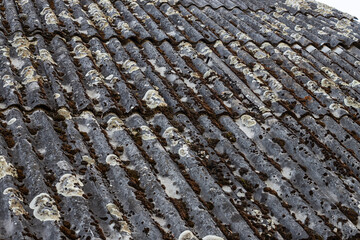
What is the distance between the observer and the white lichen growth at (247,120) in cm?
295

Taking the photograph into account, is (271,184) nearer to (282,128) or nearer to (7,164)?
(282,128)

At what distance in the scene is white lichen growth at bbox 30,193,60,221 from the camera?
1.89 m

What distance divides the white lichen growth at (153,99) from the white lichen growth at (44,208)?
1136 mm

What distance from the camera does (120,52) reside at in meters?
3.48

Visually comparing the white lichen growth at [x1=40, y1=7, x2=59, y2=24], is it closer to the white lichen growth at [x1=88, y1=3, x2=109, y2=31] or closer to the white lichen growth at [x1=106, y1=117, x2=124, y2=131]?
the white lichen growth at [x1=88, y1=3, x2=109, y2=31]

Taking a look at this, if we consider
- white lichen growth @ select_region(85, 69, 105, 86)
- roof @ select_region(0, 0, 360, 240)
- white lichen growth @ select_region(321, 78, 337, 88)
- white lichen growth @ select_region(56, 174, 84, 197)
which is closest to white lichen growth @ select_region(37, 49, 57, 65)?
roof @ select_region(0, 0, 360, 240)

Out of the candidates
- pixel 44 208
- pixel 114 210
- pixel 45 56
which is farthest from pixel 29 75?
pixel 114 210

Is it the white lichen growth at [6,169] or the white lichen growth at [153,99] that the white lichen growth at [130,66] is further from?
the white lichen growth at [6,169]

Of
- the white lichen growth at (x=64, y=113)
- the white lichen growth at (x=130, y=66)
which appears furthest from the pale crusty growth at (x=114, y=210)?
the white lichen growth at (x=130, y=66)

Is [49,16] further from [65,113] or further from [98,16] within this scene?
[65,113]

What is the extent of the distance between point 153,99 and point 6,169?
1200 mm

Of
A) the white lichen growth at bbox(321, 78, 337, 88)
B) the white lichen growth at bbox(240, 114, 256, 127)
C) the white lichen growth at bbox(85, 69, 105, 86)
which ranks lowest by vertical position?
the white lichen growth at bbox(321, 78, 337, 88)

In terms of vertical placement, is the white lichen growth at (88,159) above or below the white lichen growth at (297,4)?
above

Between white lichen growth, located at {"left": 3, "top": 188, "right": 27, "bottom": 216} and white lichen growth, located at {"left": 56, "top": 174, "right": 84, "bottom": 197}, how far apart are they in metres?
0.21
